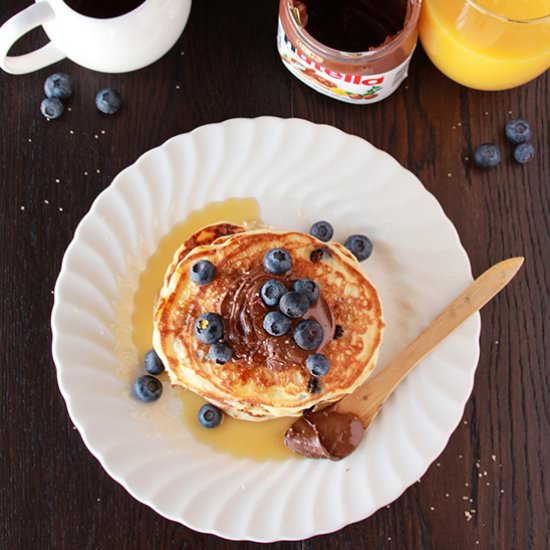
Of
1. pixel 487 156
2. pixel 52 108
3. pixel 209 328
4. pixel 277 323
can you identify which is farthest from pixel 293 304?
pixel 52 108

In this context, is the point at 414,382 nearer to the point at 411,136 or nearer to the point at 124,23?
the point at 411,136

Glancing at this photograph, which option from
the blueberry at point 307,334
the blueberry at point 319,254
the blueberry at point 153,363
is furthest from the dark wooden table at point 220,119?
the blueberry at point 307,334

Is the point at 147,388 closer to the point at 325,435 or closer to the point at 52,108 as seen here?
the point at 325,435

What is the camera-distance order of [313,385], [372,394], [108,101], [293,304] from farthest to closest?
1. [108,101]
2. [372,394]
3. [313,385]
4. [293,304]

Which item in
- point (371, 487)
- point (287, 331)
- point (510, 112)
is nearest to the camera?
point (287, 331)

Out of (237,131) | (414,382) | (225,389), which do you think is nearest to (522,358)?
(414,382)

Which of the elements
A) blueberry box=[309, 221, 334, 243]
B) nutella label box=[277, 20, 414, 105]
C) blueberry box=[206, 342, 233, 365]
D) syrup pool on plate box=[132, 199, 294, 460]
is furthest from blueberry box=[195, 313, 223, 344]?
nutella label box=[277, 20, 414, 105]
